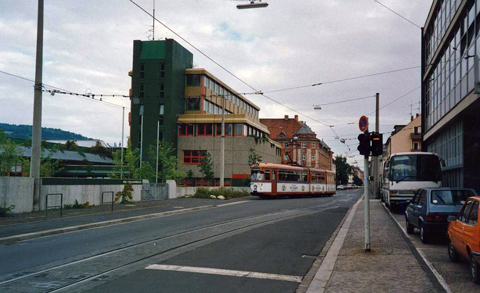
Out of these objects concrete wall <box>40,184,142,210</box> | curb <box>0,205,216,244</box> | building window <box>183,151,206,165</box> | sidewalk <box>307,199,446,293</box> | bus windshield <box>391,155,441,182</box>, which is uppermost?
building window <box>183,151,206,165</box>

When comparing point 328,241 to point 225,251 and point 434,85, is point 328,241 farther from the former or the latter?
point 434,85

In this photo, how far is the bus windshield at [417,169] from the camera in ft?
76.0

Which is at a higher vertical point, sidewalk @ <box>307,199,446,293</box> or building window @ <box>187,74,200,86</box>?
building window @ <box>187,74,200,86</box>

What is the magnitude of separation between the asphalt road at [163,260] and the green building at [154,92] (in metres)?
43.1

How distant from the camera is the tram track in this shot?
24.2 feet

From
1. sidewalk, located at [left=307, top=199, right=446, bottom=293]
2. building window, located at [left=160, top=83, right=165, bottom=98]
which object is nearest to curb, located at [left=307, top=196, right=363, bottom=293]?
sidewalk, located at [left=307, top=199, right=446, bottom=293]

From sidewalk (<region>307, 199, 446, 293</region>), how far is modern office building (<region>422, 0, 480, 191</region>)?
9.32 m

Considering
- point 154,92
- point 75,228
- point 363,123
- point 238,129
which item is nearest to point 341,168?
point 238,129

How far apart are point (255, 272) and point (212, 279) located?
1.01 meters

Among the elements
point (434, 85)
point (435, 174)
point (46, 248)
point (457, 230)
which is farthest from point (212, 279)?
point (434, 85)

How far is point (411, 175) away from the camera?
2334 centimetres

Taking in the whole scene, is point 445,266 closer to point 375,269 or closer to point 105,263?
point 375,269

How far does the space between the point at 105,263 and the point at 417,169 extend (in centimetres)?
→ 1822

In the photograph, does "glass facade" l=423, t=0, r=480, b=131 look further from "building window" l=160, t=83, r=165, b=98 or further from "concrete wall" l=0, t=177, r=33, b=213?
"building window" l=160, t=83, r=165, b=98
